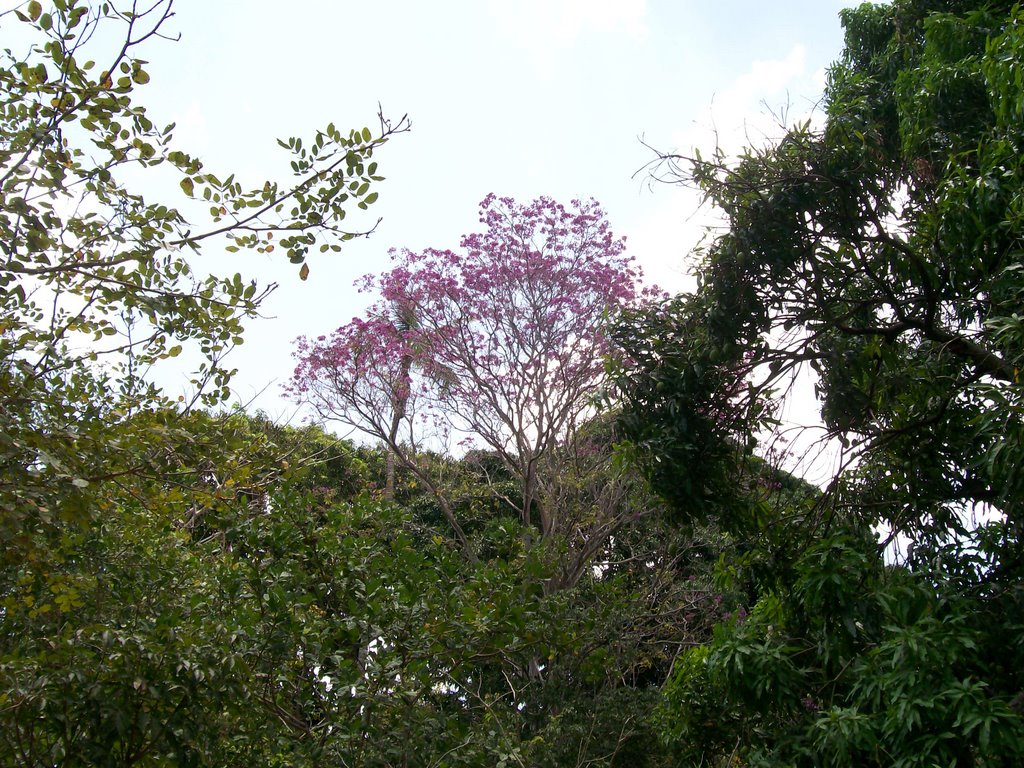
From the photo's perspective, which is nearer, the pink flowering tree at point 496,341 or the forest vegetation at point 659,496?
the forest vegetation at point 659,496

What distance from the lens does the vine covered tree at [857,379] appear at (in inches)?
163

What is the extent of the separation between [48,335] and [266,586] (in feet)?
5.38

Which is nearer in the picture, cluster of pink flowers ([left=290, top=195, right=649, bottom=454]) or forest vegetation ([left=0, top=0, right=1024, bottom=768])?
forest vegetation ([left=0, top=0, right=1024, bottom=768])

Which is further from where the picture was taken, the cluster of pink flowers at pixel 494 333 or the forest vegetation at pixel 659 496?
the cluster of pink flowers at pixel 494 333

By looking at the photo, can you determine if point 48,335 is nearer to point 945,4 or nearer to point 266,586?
point 266,586

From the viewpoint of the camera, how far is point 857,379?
560 cm

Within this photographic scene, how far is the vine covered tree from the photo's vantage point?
13.6 feet

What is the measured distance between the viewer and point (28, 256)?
2973 millimetres

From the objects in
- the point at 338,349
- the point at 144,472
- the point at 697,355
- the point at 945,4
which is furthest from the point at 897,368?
the point at 338,349

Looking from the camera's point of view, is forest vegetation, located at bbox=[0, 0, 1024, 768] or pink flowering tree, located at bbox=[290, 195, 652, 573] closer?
forest vegetation, located at bbox=[0, 0, 1024, 768]

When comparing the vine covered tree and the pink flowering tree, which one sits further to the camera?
the pink flowering tree

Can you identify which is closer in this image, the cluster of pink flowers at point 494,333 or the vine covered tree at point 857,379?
the vine covered tree at point 857,379

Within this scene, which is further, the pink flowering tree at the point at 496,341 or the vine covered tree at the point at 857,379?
the pink flowering tree at the point at 496,341

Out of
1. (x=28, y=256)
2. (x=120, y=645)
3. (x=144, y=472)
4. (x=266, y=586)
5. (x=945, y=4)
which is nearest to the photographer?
(x=28, y=256)
